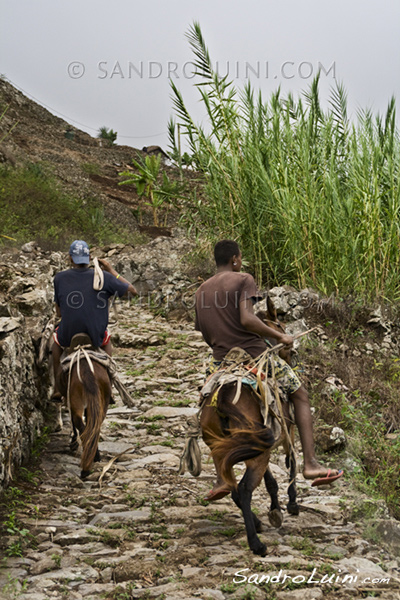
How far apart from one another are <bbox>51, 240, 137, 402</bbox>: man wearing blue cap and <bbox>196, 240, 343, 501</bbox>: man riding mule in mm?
1554

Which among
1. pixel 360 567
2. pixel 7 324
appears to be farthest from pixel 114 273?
pixel 360 567

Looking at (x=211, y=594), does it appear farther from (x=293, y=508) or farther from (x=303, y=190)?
(x=303, y=190)

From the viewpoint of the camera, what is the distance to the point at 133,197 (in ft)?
130

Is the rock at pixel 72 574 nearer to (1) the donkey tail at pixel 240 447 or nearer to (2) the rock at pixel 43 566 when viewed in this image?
(2) the rock at pixel 43 566

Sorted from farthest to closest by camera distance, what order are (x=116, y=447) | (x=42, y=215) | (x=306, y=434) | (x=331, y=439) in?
(x=42, y=215) → (x=116, y=447) → (x=331, y=439) → (x=306, y=434)

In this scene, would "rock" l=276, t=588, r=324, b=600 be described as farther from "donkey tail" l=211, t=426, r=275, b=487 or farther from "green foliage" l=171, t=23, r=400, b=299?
"green foliage" l=171, t=23, r=400, b=299

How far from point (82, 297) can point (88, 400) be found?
99cm

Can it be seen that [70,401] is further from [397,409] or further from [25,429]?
[397,409]

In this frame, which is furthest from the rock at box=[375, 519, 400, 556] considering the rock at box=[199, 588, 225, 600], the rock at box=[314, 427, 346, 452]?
the rock at box=[314, 427, 346, 452]

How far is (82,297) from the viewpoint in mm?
5754

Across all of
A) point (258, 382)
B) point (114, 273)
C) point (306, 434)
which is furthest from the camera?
point (114, 273)

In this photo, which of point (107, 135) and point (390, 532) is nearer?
point (390, 532)

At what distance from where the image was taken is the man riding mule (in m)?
4.23

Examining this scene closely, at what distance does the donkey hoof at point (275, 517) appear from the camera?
4.42 metres
